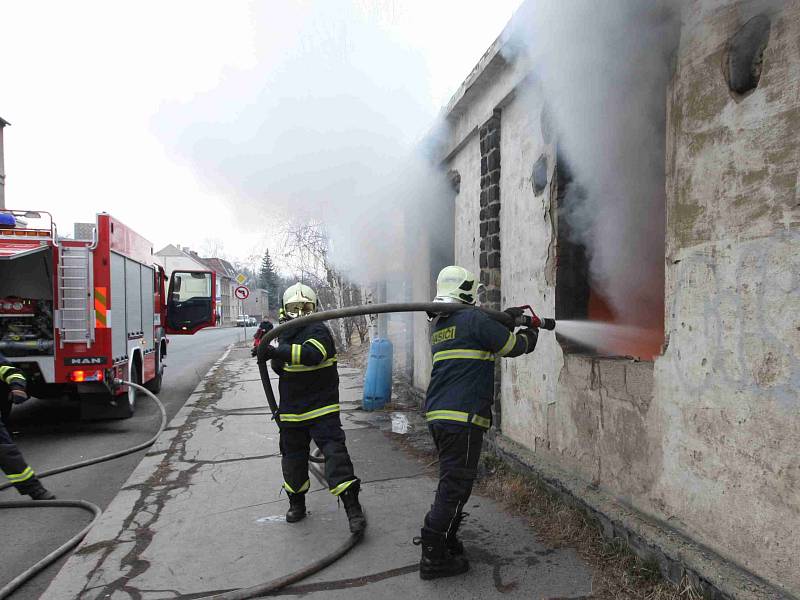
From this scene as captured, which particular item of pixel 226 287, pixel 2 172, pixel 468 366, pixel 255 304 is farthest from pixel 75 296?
pixel 226 287

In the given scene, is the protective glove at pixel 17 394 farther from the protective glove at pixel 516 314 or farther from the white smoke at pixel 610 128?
the white smoke at pixel 610 128

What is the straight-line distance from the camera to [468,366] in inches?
122

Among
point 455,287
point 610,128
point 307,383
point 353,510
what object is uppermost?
point 610,128

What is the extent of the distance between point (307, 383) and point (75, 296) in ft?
14.0

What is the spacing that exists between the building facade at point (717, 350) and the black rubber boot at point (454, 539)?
0.89 m

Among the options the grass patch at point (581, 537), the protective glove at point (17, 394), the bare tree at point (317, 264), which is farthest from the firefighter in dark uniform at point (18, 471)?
the bare tree at point (317, 264)

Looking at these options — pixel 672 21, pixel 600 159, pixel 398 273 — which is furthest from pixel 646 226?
pixel 398 273

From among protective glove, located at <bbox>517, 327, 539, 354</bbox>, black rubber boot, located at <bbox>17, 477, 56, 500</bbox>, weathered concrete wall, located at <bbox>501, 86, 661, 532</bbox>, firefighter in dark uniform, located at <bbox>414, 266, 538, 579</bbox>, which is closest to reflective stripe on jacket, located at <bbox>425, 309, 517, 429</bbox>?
firefighter in dark uniform, located at <bbox>414, 266, 538, 579</bbox>

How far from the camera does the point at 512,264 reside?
4.92 metres

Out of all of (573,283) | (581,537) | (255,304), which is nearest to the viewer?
(581,537)

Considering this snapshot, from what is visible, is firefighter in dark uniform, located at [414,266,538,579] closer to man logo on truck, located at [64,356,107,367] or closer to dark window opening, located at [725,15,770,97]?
dark window opening, located at [725,15,770,97]

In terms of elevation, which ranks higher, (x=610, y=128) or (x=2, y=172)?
(x=2, y=172)

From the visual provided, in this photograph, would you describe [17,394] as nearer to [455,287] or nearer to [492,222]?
[455,287]

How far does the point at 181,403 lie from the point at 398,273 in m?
4.20
